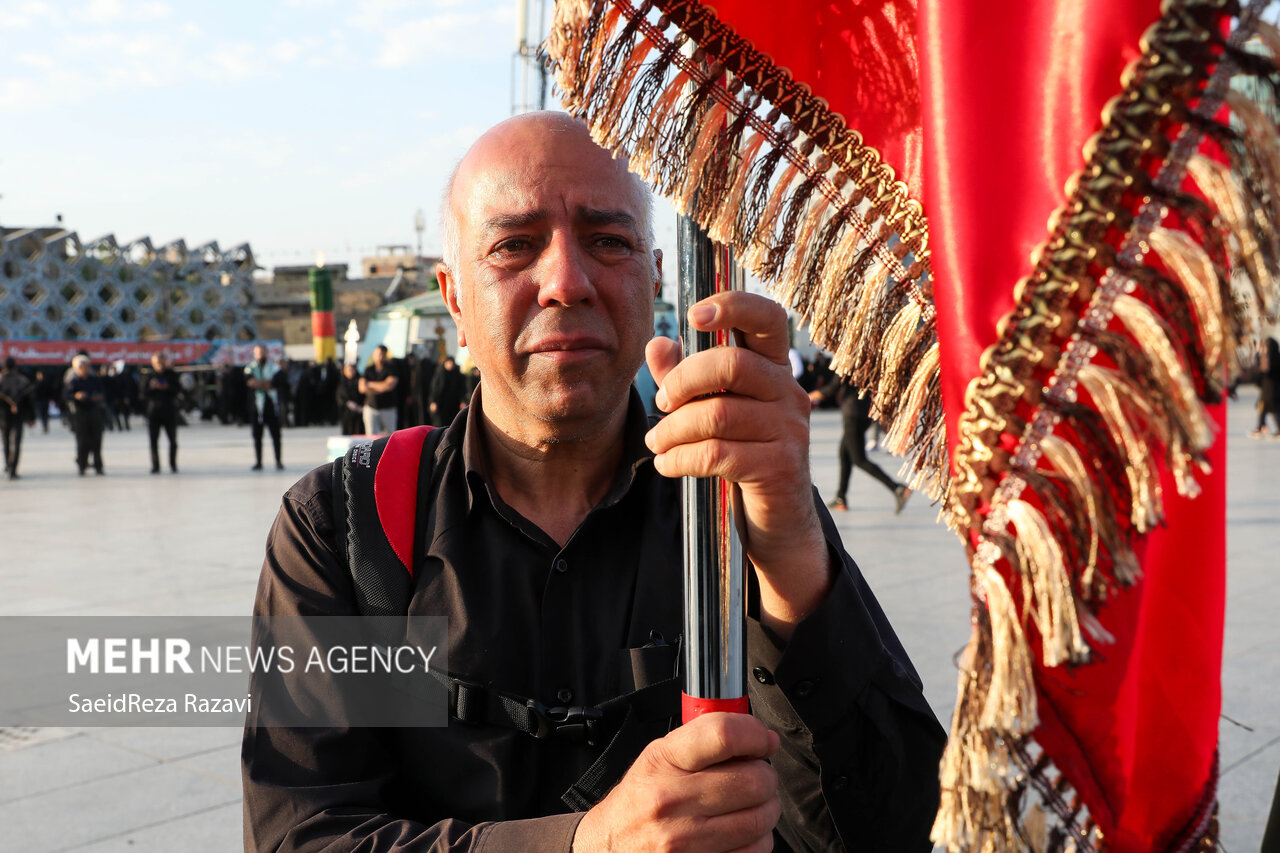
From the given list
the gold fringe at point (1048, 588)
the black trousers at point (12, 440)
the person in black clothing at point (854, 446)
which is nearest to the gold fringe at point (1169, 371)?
the gold fringe at point (1048, 588)

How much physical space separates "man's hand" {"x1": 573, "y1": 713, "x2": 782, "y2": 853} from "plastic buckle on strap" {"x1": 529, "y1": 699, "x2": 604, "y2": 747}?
0.42 m

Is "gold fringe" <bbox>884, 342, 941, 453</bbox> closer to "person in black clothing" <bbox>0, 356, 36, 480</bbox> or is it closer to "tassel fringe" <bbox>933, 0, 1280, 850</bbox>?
"tassel fringe" <bbox>933, 0, 1280, 850</bbox>

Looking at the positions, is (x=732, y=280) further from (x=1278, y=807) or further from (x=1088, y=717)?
(x=1278, y=807)

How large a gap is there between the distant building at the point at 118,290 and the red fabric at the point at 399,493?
40529 millimetres

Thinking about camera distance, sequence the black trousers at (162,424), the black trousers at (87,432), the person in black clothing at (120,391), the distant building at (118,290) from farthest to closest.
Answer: the distant building at (118,290) → the person in black clothing at (120,391) → the black trousers at (162,424) → the black trousers at (87,432)

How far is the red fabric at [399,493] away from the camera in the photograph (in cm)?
167

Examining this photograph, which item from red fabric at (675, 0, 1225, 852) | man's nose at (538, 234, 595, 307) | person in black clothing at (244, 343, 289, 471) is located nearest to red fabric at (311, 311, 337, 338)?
person in black clothing at (244, 343, 289, 471)

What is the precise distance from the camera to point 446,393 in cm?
1444

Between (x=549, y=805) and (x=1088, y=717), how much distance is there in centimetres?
93

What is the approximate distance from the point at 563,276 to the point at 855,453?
831 cm

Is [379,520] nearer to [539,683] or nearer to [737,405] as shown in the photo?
[539,683]

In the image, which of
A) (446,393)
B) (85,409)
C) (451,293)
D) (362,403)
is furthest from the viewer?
(362,403)

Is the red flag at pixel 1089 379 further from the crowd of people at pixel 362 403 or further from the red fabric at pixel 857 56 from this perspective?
the crowd of people at pixel 362 403

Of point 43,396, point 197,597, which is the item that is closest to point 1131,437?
point 197,597
